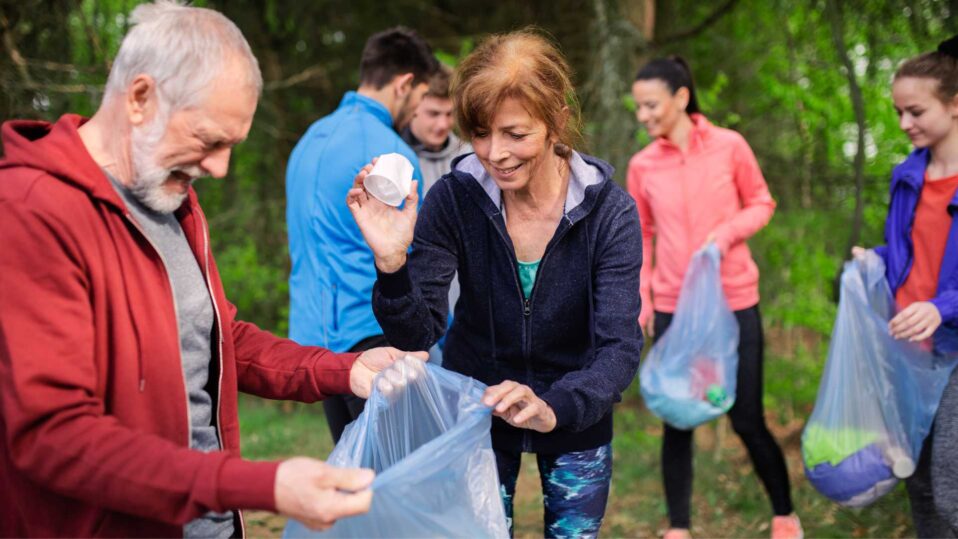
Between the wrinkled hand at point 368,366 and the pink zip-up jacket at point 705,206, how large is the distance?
2078 mm

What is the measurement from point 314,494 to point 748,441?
2.92 metres

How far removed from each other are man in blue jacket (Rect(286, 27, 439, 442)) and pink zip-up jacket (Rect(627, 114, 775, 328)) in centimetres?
133

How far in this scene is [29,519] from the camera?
5.13ft

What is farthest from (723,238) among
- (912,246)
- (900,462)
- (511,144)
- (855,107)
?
(511,144)

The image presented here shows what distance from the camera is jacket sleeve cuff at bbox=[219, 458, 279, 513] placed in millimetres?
1456

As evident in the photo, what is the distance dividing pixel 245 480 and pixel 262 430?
565cm

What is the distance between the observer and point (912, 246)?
3291 mm

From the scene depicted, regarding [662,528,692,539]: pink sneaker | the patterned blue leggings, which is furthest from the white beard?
[662,528,692,539]: pink sneaker

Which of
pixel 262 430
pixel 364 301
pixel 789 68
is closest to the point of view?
pixel 364 301

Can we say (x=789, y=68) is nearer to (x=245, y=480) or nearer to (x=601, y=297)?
(x=601, y=297)

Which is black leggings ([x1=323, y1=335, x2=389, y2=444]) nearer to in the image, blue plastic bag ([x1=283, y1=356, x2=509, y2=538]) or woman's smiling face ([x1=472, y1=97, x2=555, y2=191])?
blue plastic bag ([x1=283, y1=356, x2=509, y2=538])

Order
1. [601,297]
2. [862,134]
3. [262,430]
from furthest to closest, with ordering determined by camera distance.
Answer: [262,430] < [862,134] < [601,297]

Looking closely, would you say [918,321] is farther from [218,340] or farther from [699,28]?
[699,28]

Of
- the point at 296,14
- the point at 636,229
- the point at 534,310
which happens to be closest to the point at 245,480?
the point at 534,310
